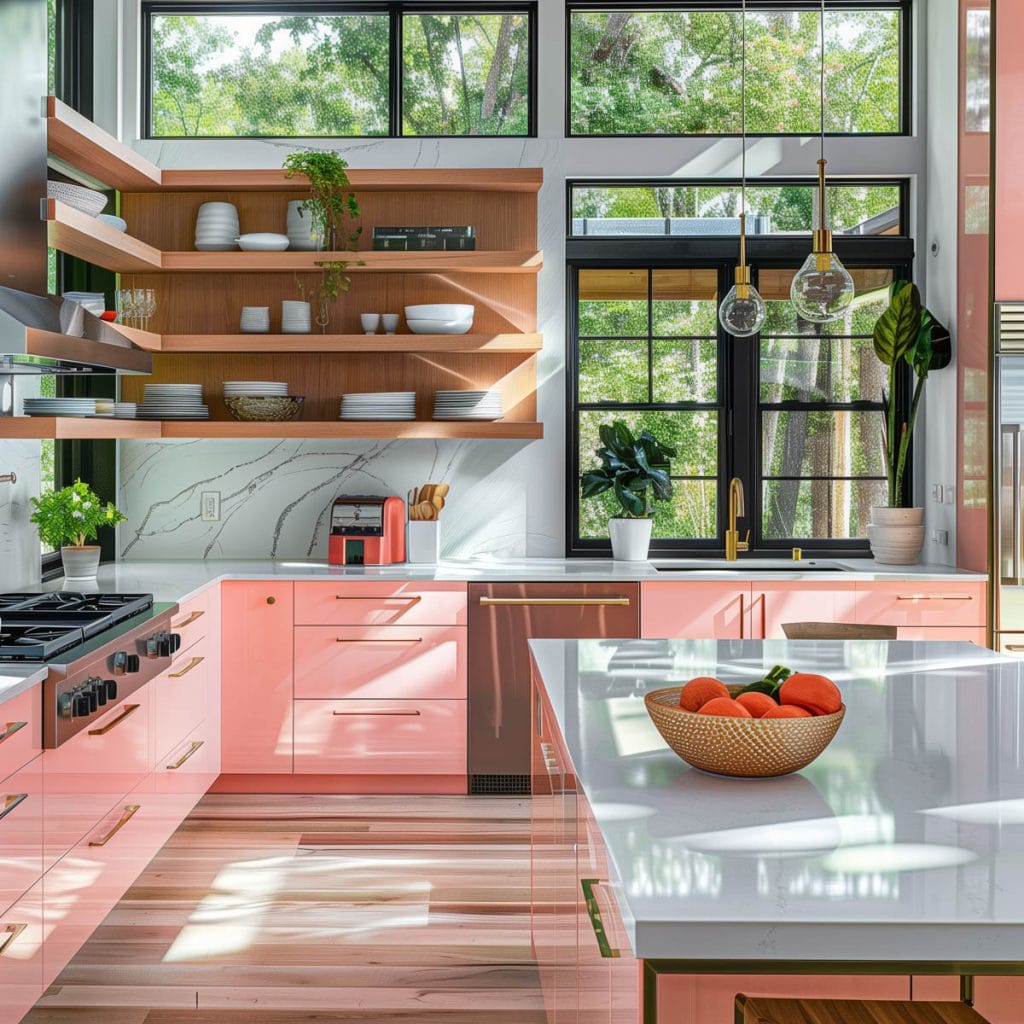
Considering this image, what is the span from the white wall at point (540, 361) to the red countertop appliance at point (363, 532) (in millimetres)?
354

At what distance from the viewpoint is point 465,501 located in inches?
200

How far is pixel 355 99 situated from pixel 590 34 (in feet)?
3.50

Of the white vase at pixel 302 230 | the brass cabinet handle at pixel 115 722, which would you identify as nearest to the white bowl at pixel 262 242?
the white vase at pixel 302 230

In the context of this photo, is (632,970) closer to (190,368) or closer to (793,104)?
(190,368)

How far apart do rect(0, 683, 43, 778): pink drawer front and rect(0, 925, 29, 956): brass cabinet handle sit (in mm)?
304

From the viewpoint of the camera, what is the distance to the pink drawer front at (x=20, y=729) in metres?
2.28

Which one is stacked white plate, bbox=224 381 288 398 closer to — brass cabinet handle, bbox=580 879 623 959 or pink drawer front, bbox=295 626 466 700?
pink drawer front, bbox=295 626 466 700

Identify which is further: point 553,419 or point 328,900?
point 553,419

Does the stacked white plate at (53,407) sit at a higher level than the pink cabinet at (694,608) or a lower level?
higher

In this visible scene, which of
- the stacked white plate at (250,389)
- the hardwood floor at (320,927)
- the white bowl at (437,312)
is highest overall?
the white bowl at (437,312)

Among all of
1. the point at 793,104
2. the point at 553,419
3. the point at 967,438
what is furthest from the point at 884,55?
the point at 553,419

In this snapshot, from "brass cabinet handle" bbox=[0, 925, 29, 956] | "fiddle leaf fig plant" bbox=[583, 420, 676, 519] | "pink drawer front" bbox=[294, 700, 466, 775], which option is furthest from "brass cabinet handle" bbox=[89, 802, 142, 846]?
"fiddle leaf fig plant" bbox=[583, 420, 676, 519]

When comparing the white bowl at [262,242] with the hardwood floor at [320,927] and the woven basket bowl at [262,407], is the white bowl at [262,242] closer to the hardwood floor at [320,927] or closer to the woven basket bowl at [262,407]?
the woven basket bowl at [262,407]

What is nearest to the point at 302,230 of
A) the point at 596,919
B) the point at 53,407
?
the point at 53,407
